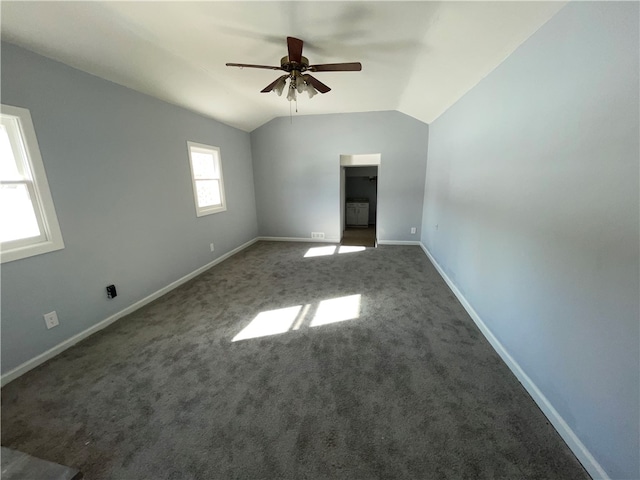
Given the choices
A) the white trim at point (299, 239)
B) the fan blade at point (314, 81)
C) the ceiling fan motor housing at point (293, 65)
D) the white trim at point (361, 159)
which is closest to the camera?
the ceiling fan motor housing at point (293, 65)

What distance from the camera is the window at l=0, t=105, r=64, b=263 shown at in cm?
181

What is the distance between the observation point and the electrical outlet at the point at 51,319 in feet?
Result: 6.61

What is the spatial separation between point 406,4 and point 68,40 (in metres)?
2.63

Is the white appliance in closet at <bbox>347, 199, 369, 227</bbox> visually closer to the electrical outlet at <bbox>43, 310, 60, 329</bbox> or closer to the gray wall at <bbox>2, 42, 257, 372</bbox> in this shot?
the gray wall at <bbox>2, 42, 257, 372</bbox>

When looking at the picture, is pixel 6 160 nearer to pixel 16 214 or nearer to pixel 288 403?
pixel 16 214

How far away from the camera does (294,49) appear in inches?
77.7

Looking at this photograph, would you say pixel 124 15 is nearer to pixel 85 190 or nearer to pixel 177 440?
pixel 85 190

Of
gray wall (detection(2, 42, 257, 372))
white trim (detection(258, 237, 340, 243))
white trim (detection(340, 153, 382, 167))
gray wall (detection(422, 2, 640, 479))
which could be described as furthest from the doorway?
gray wall (detection(422, 2, 640, 479))

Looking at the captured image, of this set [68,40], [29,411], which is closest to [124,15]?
[68,40]

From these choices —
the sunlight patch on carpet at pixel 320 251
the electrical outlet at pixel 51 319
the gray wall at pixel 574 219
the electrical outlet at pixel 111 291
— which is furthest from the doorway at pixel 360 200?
the electrical outlet at pixel 51 319

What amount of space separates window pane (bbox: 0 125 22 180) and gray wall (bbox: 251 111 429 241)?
379 centimetres

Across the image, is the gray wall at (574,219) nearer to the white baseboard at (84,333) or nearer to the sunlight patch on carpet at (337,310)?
the sunlight patch on carpet at (337,310)

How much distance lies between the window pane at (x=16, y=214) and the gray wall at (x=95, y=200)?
6.5 inches

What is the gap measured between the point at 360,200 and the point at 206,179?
4.97 metres
